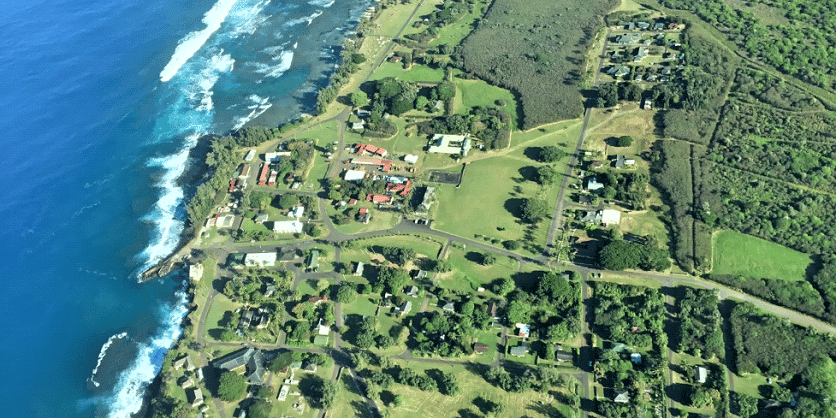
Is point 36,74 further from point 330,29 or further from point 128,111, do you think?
point 330,29

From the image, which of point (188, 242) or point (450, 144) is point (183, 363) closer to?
point (188, 242)

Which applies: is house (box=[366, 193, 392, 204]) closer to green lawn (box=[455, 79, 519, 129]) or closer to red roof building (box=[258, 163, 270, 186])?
red roof building (box=[258, 163, 270, 186])

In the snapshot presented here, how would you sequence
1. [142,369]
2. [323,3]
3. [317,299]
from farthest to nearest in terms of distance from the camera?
[323,3], [317,299], [142,369]

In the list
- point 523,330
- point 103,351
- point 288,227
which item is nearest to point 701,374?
point 523,330

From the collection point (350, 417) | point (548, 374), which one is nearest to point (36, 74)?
point (350, 417)

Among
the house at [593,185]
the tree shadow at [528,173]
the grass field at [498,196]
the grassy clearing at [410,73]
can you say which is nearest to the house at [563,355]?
the grass field at [498,196]

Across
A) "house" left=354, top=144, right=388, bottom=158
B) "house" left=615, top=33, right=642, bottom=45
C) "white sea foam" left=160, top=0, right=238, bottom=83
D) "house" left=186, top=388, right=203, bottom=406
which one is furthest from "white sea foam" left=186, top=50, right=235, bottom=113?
"house" left=615, top=33, right=642, bottom=45
